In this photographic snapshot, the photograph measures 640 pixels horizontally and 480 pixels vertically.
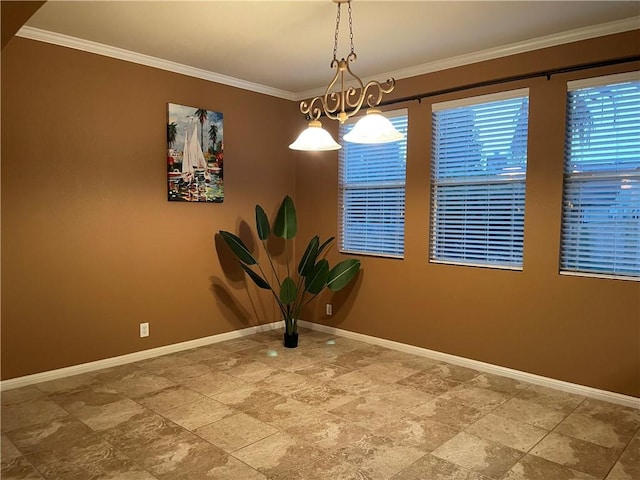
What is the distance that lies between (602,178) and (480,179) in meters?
0.87

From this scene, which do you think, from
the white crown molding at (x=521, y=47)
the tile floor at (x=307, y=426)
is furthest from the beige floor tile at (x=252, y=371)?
the white crown molding at (x=521, y=47)

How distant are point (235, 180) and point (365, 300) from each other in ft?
5.71

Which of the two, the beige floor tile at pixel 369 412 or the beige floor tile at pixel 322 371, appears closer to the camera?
the beige floor tile at pixel 369 412

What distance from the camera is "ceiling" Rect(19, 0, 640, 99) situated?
2.84 metres

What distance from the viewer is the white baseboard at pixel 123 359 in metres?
3.34

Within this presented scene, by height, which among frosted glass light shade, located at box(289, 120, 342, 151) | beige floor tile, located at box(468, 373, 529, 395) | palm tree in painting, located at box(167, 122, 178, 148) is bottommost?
beige floor tile, located at box(468, 373, 529, 395)

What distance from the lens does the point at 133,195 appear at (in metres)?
3.84

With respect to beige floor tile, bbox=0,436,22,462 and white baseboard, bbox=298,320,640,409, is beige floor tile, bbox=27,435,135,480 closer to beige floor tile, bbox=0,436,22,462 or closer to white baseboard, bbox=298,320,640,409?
beige floor tile, bbox=0,436,22,462

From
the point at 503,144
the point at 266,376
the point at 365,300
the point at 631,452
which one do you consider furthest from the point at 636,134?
the point at 266,376

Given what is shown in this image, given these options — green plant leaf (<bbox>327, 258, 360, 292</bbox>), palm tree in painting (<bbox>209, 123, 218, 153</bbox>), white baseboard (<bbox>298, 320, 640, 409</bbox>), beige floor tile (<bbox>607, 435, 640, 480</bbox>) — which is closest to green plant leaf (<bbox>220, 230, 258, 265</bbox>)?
green plant leaf (<bbox>327, 258, 360, 292</bbox>)

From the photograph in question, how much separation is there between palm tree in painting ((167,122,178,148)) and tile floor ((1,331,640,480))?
1.88m

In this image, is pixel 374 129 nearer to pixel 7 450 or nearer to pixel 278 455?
pixel 278 455

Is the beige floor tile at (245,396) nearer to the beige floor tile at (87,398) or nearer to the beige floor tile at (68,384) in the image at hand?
the beige floor tile at (87,398)

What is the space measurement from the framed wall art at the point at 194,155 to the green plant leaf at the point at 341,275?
4.26ft
